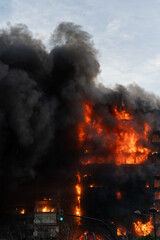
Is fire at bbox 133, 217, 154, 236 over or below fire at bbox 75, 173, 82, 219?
below

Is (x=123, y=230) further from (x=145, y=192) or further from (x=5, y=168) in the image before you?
(x=5, y=168)

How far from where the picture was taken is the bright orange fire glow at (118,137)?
217 ft

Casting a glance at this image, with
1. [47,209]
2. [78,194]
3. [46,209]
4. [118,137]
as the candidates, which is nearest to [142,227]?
[78,194]

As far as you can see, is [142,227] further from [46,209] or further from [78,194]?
[46,209]

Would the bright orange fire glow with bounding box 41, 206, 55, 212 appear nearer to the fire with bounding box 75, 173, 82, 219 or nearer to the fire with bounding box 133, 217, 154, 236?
the fire with bounding box 75, 173, 82, 219

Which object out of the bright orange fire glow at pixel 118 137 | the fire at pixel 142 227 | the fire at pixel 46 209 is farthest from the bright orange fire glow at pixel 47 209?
the fire at pixel 142 227

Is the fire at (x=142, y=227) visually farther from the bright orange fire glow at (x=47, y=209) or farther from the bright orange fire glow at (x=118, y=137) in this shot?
the bright orange fire glow at (x=47, y=209)

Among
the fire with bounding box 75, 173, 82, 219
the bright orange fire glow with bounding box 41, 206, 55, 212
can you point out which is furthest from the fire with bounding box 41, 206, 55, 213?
the fire with bounding box 75, 173, 82, 219

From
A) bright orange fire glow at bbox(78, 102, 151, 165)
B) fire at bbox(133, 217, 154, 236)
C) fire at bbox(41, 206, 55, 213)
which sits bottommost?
fire at bbox(133, 217, 154, 236)

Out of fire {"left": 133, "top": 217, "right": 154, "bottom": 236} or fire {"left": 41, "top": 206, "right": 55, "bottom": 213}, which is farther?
fire {"left": 41, "top": 206, "right": 55, "bottom": 213}

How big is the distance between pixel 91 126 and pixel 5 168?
22.7 metres

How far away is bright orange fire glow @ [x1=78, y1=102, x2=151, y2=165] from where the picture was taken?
2601 inches

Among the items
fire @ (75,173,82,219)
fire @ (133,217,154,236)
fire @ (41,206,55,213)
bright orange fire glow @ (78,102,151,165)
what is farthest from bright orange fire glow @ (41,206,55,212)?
fire @ (133,217,154,236)

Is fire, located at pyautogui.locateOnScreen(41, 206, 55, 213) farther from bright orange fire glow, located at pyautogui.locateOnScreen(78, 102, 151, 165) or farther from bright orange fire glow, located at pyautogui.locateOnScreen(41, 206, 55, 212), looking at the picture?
bright orange fire glow, located at pyautogui.locateOnScreen(78, 102, 151, 165)
